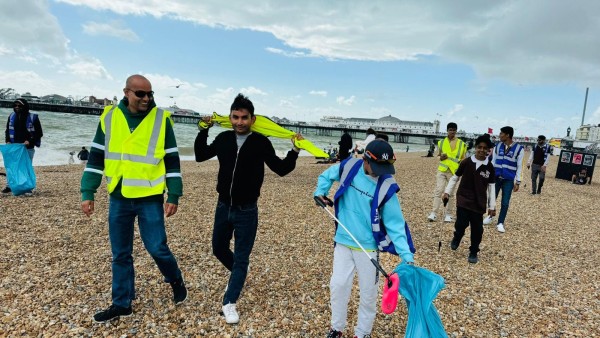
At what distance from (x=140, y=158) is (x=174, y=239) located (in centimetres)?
309

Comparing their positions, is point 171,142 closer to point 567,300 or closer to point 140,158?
point 140,158

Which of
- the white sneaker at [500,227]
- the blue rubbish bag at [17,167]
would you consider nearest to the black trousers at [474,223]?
the white sneaker at [500,227]

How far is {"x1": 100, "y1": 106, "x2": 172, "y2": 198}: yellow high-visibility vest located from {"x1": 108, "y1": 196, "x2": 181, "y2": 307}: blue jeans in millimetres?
157

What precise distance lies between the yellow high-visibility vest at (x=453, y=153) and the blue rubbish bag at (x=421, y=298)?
547 cm

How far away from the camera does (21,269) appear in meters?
4.38

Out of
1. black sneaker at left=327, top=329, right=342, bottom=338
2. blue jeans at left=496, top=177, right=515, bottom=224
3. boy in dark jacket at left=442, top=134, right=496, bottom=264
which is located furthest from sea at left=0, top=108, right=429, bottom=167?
blue jeans at left=496, top=177, right=515, bottom=224

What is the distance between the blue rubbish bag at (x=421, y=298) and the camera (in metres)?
2.58

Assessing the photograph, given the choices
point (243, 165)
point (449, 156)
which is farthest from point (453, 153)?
point (243, 165)

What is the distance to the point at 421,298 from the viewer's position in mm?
2646

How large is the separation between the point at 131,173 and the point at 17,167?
6.87 m

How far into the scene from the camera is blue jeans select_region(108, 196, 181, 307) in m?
3.23

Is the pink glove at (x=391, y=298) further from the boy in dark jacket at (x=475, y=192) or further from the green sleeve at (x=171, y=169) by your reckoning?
the boy in dark jacket at (x=475, y=192)

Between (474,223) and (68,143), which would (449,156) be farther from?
(68,143)

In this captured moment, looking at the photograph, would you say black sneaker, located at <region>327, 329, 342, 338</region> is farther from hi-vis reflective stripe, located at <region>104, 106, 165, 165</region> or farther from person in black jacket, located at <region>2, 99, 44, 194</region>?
person in black jacket, located at <region>2, 99, 44, 194</region>
